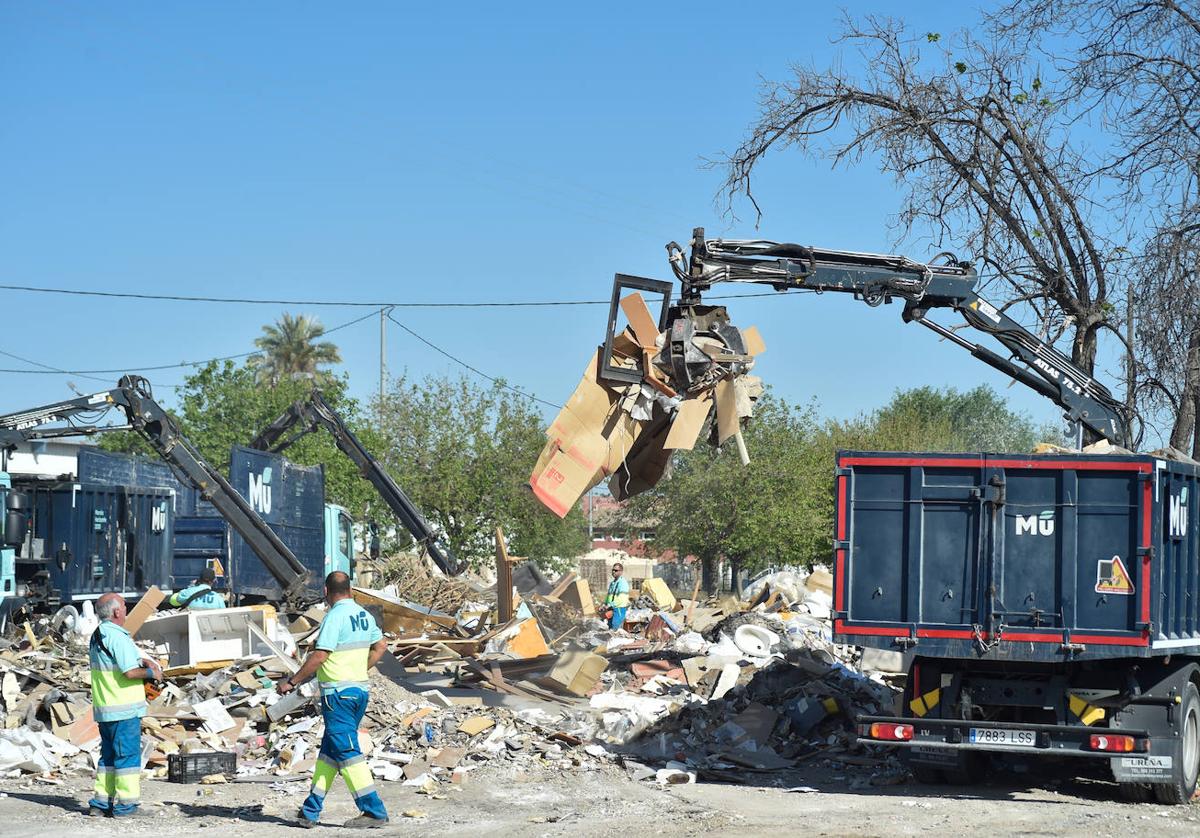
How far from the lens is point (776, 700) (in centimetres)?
1295

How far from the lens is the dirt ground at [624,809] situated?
8.56 meters

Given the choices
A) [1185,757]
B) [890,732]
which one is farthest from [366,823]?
[1185,757]

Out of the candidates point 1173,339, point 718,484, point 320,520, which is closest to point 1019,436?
point 718,484

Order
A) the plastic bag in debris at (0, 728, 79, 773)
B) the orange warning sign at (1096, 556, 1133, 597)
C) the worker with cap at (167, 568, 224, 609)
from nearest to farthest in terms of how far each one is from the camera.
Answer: the orange warning sign at (1096, 556, 1133, 597)
the plastic bag in debris at (0, 728, 79, 773)
the worker with cap at (167, 568, 224, 609)

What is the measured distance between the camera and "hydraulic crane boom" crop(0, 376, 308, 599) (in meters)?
19.1

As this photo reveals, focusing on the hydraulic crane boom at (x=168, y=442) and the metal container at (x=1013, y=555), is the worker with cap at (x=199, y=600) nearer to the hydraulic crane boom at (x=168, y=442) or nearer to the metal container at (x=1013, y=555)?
the hydraulic crane boom at (x=168, y=442)

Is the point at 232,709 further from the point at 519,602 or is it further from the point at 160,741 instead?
the point at 519,602

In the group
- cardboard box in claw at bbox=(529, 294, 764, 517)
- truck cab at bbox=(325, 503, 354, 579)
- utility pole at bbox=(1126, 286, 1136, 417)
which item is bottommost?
truck cab at bbox=(325, 503, 354, 579)

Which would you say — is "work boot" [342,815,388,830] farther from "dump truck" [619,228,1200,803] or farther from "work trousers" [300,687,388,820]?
"dump truck" [619,228,1200,803]

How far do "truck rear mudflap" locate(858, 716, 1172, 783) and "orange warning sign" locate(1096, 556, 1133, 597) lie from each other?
0.98 meters

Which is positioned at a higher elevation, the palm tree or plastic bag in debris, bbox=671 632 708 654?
the palm tree

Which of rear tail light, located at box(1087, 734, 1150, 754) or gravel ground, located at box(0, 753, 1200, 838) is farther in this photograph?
rear tail light, located at box(1087, 734, 1150, 754)

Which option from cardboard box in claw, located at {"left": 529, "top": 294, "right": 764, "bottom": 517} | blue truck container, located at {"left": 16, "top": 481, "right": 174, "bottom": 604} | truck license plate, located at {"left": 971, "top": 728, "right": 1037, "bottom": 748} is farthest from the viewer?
blue truck container, located at {"left": 16, "top": 481, "right": 174, "bottom": 604}

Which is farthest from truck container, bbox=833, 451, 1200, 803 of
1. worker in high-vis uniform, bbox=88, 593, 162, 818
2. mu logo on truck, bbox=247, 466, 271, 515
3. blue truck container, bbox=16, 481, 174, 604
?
mu logo on truck, bbox=247, 466, 271, 515
